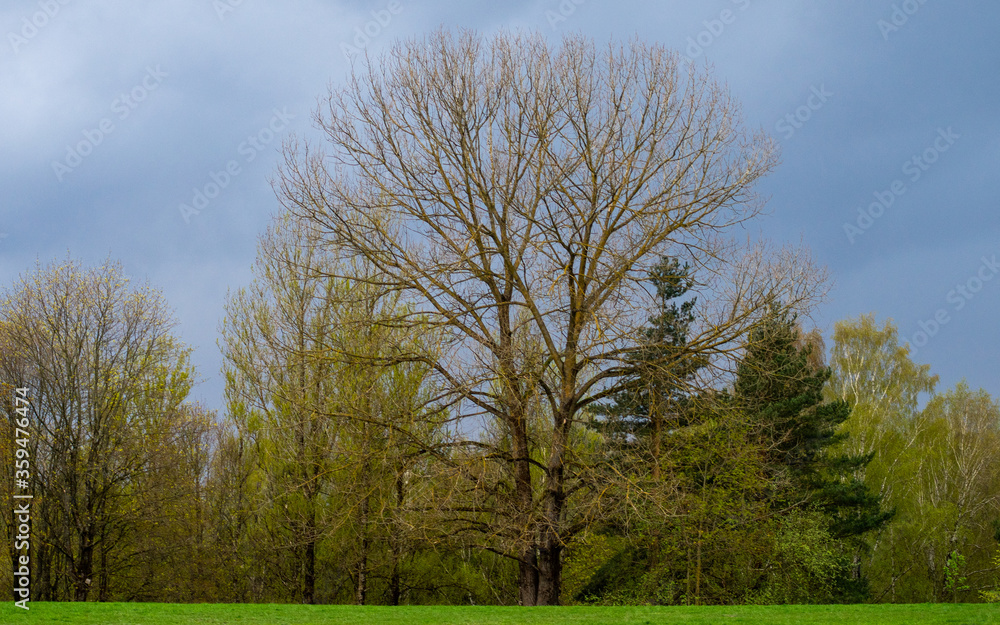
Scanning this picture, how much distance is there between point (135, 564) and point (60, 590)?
1973 millimetres

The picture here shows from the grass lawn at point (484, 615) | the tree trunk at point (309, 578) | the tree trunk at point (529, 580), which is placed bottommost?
the tree trunk at point (309, 578)

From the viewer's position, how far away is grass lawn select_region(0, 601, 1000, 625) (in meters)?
10.6

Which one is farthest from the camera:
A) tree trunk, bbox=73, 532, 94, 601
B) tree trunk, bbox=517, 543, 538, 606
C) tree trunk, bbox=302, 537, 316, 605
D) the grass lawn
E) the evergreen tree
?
the evergreen tree

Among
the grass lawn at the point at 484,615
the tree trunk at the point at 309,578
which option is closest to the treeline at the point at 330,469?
the tree trunk at the point at 309,578

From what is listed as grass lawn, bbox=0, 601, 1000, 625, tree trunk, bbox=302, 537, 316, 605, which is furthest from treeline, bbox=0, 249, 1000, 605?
grass lawn, bbox=0, 601, 1000, 625

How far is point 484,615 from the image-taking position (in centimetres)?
1179

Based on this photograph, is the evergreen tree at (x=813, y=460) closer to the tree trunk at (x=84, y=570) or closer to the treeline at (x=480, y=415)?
the treeline at (x=480, y=415)

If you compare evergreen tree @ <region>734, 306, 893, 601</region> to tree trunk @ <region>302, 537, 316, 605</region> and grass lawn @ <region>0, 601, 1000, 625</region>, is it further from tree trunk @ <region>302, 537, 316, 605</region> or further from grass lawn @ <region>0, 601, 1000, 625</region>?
tree trunk @ <region>302, 537, 316, 605</region>

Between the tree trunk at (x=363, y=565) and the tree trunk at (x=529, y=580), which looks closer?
the tree trunk at (x=529, y=580)

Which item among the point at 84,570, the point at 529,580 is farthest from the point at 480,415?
the point at 84,570

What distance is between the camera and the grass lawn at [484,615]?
10.6 meters

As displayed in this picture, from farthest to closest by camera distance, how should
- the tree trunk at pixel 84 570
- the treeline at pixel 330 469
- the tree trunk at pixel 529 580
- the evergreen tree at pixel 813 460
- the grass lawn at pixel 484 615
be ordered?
the evergreen tree at pixel 813 460, the tree trunk at pixel 84 570, the treeline at pixel 330 469, the tree trunk at pixel 529 580, the grass lawn at pixel 484 615

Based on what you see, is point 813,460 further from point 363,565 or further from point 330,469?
point 330,469

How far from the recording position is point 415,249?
1722 cm
